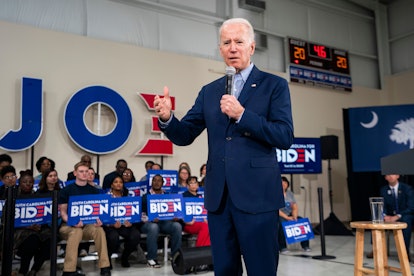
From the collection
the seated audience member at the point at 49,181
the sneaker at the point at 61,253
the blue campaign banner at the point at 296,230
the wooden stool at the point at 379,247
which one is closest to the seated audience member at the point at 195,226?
the blue campaign banner at the point at 296,230

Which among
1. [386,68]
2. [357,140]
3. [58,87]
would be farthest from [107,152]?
[386,68]

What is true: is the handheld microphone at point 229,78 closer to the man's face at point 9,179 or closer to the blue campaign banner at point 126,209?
the blue campaign banner at point 126,209

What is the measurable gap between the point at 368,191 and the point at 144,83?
5.73 meters

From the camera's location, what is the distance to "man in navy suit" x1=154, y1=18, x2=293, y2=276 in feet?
4.25

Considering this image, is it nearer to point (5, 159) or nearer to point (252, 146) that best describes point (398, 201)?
point (252, 146)

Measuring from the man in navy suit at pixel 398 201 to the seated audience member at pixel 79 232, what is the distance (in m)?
3.55

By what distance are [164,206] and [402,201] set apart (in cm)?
316

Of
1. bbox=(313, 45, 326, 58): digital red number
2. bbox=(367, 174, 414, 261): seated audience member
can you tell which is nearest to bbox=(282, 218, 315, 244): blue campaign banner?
bbox=(367, 174, 414, 261): seated audience member

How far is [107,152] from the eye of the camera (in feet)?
22.1

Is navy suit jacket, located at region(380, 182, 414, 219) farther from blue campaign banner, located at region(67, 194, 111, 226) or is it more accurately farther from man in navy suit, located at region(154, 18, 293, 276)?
man in navy suit, located at region(154, 18, 293, 276)

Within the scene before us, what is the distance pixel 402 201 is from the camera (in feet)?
17.6

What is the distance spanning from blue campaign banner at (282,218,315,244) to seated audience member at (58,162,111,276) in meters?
2.30

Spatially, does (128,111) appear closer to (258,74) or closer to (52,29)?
(52,29)

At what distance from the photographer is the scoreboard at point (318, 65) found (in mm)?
9383
